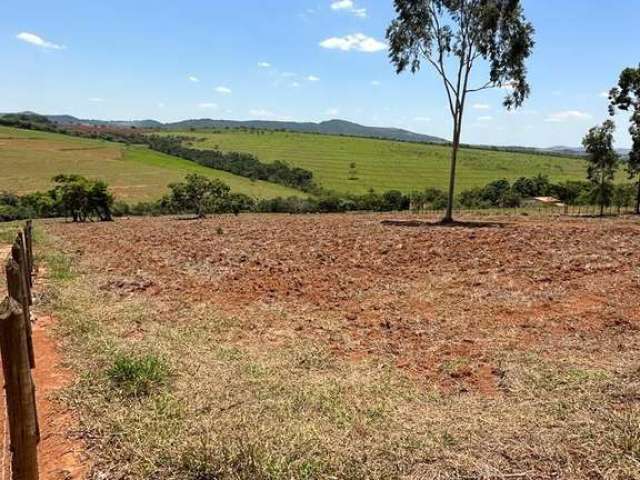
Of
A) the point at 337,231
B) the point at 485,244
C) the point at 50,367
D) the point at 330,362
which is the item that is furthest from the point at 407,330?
the point at 337,231

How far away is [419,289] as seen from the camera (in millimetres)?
9156

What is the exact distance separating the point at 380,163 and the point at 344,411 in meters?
122

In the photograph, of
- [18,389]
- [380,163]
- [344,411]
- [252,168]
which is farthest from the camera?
[380,163]

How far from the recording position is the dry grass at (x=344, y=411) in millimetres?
3576

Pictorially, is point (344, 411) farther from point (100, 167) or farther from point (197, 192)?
point (100, 167)

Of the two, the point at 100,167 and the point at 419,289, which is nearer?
the point at 419,289

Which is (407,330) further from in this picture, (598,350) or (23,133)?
(23,133)

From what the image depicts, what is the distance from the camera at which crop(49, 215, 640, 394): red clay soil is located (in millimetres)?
Answer: 6270

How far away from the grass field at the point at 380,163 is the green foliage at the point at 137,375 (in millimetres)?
84024

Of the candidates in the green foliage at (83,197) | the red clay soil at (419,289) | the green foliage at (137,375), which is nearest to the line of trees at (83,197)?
the green foliage at (83,197)

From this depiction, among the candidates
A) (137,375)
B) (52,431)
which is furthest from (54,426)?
(137,375)

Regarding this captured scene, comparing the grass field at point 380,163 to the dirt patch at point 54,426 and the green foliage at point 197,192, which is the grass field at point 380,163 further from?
the dirt patch at point 54,426

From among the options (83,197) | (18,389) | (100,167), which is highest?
(18,389)

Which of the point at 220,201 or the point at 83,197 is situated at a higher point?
the point at 83,197
